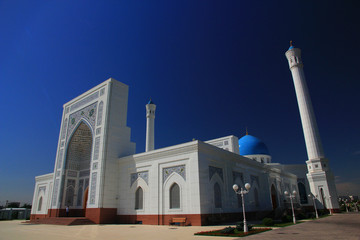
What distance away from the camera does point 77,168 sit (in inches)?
866

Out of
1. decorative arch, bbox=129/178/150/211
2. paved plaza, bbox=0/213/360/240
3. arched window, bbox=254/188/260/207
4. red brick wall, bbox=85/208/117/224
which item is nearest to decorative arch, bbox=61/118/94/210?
red brick wall, bbox=85/208/117/224

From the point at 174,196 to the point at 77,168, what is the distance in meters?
11.8

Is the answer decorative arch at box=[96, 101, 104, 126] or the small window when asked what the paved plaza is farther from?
decorative arch at box=[96, 101, 104, 126]

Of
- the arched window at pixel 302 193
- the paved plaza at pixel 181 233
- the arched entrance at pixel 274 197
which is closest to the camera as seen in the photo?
the paved plaza at pixel 181 233

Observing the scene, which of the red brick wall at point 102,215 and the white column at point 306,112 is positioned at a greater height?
the white column at point 306,112

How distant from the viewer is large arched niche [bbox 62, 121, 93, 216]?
2067 cm

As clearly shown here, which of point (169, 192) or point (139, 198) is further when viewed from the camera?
point (139, 198)

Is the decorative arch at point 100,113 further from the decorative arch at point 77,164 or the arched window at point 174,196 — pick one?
the arched window at point 174,196

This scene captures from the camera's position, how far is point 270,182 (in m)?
22.7

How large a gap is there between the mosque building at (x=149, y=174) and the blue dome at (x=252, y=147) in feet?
16.5

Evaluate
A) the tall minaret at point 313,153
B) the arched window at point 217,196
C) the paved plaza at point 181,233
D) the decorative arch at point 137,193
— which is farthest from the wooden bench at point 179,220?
the tall minaret at point 313,153

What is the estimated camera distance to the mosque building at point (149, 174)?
557 inches

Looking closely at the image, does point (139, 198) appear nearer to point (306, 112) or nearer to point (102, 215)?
point (102, 215)

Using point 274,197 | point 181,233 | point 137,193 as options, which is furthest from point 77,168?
point 274,197
